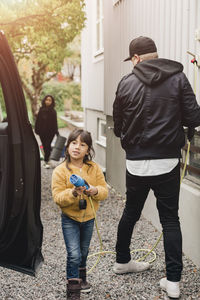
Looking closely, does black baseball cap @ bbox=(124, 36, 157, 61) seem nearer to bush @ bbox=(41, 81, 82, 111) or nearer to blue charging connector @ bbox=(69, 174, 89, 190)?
blue charging connector @ bbox=(69, 174, 89, 190)

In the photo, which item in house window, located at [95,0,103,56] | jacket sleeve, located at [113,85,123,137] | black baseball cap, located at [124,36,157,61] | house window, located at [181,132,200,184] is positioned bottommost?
house window, located at [181,132,200,184]

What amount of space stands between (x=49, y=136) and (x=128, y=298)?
22.8 ft

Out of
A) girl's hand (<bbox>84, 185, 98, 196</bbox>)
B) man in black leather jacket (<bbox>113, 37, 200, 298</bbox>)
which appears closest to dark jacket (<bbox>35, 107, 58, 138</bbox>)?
man in black leather jacket (<bbox>113, 37, 200, 298</bbox>)

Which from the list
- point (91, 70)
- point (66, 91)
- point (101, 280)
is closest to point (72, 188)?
point (101, 280)

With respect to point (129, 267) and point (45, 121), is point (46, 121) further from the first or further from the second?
point (129, 267)

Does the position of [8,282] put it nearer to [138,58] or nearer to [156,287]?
[156,287]

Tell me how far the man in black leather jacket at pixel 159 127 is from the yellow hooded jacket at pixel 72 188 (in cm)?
33

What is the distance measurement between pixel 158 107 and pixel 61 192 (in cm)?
96

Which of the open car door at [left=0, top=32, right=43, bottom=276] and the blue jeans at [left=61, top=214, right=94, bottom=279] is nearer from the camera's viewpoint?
the open car door at [left=0, top=32, right=43, bottom=276]

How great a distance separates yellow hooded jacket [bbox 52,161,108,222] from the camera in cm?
320

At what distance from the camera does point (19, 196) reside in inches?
113

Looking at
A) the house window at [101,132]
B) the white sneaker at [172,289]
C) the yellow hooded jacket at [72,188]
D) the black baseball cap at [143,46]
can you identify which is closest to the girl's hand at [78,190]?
the yellow hooded jacket at [72,188]

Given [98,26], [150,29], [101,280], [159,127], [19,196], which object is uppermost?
[98,26]

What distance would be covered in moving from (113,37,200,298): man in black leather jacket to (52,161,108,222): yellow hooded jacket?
0.33 metres
